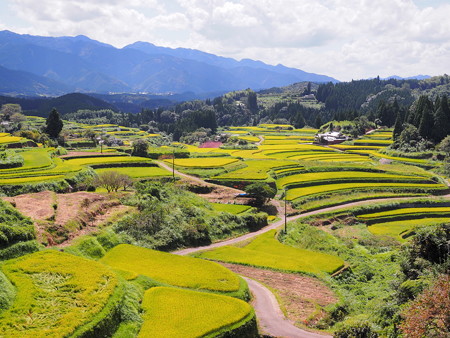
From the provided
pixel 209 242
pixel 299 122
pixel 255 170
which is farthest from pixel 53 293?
pixel 299 122

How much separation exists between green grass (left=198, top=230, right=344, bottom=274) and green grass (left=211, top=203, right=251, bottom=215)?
1062 centimetres

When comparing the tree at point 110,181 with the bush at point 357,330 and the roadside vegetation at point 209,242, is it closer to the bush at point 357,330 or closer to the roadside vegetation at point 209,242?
the roadside vegetation at point 209,242

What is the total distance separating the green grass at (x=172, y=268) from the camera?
2436cm

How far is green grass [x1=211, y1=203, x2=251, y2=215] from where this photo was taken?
4986 centimetres

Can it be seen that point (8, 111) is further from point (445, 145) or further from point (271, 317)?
point (271, 317)

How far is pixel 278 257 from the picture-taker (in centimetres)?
3509

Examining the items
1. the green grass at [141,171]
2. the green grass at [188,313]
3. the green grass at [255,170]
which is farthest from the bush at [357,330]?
the green grass at [141,171]

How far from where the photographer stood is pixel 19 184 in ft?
143

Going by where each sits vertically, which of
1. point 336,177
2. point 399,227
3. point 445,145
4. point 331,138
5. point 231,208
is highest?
point 445,145

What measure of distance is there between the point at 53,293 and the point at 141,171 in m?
50.0

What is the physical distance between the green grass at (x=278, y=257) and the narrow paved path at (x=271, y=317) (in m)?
5.46

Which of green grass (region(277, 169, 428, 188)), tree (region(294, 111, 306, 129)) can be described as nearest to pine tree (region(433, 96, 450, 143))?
green grass (region(277, 169, 428, 188))

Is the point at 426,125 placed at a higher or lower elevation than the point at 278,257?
higher

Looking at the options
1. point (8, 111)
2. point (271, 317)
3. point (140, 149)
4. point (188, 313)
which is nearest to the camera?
point (188, 313)
